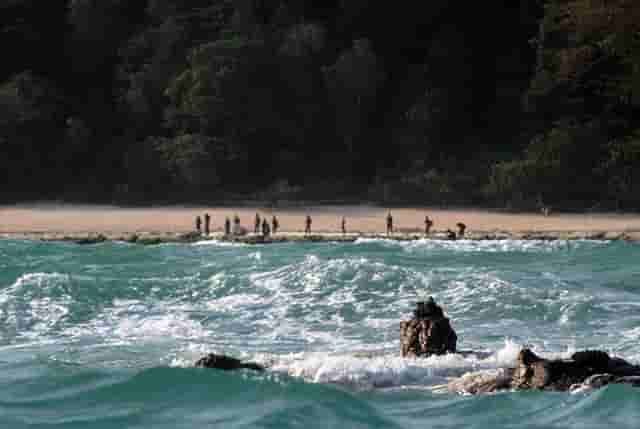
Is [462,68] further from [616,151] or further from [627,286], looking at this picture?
[627,286]

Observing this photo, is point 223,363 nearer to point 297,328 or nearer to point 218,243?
point 297,328

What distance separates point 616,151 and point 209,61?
15.7 m

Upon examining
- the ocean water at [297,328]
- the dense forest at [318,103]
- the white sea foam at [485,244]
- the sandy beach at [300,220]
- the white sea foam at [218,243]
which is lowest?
the ocean water at [297,328]

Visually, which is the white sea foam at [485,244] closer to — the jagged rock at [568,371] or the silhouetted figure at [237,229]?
the silhouetted figure at [237,229]

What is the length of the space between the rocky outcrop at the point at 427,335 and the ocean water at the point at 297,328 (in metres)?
0.28

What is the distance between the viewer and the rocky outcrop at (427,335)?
18.0 metres

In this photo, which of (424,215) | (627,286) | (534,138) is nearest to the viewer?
(627,286)

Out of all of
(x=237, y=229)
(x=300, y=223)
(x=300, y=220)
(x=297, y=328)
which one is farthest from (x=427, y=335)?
(x=300, y=220)

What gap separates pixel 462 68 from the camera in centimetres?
5391

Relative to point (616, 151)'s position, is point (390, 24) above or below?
above

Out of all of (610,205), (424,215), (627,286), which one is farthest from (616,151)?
(627,286)

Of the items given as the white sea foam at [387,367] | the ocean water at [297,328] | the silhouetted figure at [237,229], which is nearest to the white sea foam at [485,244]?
Result: the ocean water at [297,328]

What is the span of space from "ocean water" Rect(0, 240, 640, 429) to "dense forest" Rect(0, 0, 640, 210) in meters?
11.1

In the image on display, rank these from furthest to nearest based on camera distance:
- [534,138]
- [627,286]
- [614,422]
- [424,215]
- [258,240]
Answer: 1. [534,138]
2. [424,215]
3. [258,240]
4. [627,286]
5. [614,422]
